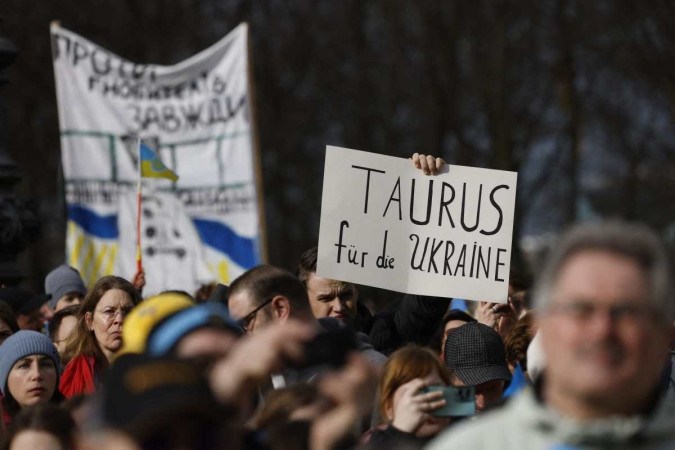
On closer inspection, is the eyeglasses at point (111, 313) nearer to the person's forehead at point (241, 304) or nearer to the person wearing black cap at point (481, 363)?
the person wearing black cap at point (481, 363)

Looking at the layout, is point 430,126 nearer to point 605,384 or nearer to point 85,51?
point 85,51

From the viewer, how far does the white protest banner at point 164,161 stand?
1149cm

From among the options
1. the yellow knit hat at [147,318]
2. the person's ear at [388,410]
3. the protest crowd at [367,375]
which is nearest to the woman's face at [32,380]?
the person's ear at [388,410]

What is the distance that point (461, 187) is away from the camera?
6820 millimetres

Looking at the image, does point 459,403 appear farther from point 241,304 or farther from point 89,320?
point 89,320

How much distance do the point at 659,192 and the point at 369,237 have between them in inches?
763

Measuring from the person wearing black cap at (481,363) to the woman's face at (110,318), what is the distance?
131cm

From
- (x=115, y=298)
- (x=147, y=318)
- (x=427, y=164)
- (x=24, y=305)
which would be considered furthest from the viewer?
(x=24, y=305)

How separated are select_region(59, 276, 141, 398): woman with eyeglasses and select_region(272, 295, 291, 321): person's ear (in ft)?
5.42

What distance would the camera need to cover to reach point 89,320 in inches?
264

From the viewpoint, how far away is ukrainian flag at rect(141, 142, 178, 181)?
1087 centimetres

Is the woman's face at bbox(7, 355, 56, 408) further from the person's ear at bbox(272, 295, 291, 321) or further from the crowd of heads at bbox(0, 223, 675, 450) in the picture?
the crowd of heads at bbox(0, 223, 675, 450)

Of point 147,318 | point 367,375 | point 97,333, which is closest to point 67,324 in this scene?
point 97,333

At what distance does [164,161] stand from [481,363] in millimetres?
6078
